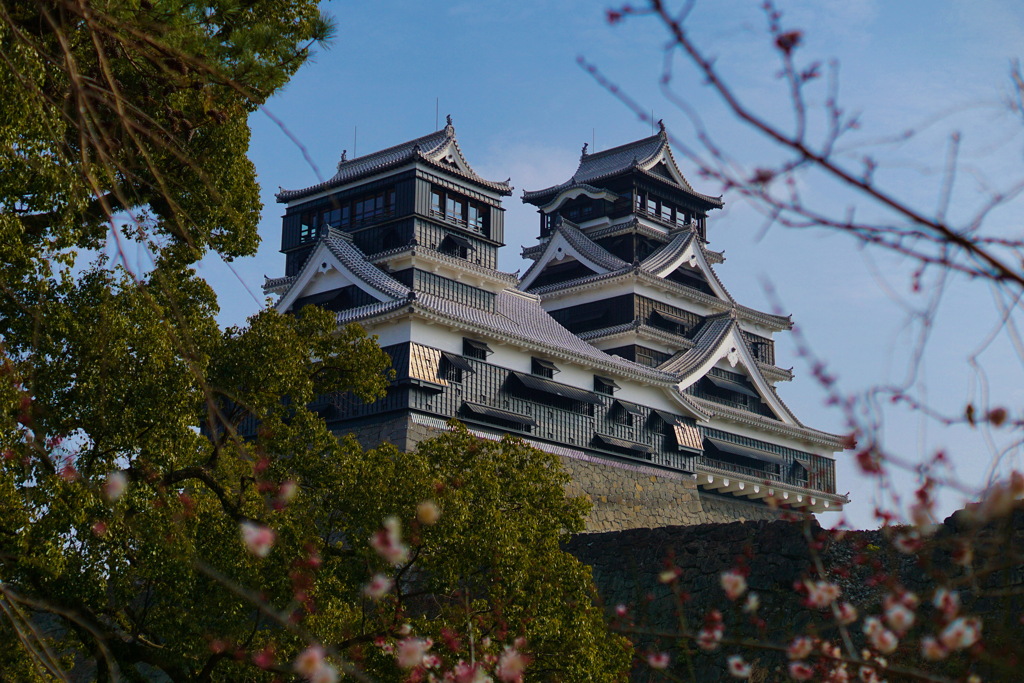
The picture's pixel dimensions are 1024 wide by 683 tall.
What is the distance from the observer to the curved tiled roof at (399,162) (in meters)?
25.8

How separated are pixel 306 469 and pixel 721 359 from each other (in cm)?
2117

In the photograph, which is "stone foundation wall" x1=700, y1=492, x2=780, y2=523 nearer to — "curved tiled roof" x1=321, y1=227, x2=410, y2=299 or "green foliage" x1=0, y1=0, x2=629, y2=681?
"curved tiled roof" x1=321, y1=227, x2=410, y2=299

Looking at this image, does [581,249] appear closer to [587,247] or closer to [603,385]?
[587,247]

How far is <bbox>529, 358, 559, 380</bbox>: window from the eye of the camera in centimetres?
2412

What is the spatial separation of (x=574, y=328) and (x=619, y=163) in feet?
21.2

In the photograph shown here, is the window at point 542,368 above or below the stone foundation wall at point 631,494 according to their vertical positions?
above

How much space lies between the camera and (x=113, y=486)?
762cm

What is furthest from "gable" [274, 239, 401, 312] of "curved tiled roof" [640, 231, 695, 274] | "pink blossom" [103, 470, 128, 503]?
"pink blossom" [103, 470, 128, 503]

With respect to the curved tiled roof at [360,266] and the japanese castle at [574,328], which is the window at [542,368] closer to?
the japanese castle at [574,328]

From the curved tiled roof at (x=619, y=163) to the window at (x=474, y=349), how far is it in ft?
38.6

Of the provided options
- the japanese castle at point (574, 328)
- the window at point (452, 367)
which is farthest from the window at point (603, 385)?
the window at point (452, 367)

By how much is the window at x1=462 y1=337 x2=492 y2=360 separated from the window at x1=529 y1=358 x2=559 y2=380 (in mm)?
1298

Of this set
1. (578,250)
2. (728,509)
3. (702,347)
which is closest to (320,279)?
(578,250)

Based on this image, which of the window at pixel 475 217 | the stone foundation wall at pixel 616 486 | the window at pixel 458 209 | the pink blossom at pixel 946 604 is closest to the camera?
the pink blossom at pixel 946 604
